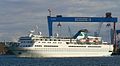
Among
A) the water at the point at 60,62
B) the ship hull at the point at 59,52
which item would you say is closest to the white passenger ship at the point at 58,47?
the ship hull at the point at 59,52

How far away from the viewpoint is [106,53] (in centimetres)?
17638

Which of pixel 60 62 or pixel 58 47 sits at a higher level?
pixel 58 47

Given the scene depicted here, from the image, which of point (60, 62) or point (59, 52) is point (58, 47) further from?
point (60, 62)

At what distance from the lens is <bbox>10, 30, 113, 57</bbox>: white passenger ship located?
163 meters

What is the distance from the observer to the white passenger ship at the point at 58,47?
163 m

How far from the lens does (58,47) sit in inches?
6521

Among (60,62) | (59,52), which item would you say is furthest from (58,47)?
(60,62)

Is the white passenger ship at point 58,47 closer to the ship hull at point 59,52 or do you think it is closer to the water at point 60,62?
the ship hull at point 59,52

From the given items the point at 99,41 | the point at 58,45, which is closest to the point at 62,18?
the point at 58,45

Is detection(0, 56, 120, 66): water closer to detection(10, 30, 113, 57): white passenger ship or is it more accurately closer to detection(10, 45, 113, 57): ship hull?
detection(10, 45, 113, 57): ship hull

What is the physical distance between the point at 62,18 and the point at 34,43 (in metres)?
11.8

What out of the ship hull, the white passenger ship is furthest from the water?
the white passenger ship

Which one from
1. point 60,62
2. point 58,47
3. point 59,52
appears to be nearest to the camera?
point 60,62

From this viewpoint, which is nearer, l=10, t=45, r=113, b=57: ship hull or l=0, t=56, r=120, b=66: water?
l=0, t=56, r=120, b=66: water
